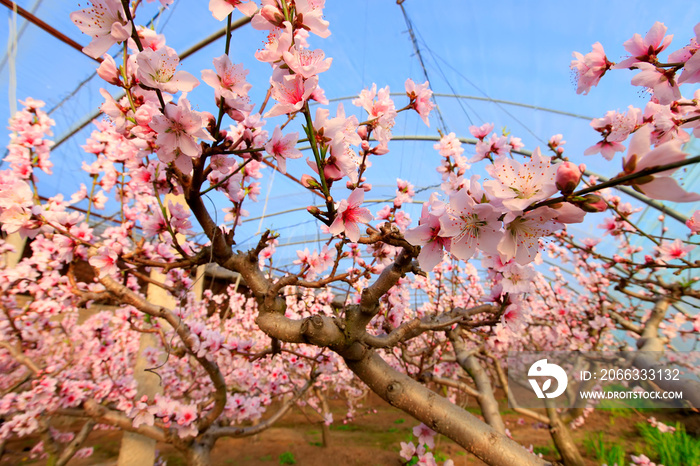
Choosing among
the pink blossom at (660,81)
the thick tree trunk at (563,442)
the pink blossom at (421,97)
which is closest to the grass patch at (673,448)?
the thick tree trunk at (563,442)

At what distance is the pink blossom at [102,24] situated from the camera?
2.78 feet

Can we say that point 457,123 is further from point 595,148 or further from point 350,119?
point 350,119

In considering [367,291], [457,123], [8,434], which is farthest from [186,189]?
[457,123]

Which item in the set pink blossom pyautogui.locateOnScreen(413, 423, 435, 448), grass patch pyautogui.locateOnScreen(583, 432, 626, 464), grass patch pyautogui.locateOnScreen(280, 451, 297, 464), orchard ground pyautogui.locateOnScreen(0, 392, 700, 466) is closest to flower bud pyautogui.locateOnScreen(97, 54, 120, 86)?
pink blossom pyautogui.locateOnScreen(413, 423, 435, 448)

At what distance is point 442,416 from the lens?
1.38 meters

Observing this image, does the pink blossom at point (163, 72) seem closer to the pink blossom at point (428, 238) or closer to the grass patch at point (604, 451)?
the pink blossom at point (428, 238)

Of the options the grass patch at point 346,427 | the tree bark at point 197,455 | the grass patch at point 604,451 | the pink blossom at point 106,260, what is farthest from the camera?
the grass patch at point 346,427

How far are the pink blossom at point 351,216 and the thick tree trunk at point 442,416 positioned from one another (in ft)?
2.48

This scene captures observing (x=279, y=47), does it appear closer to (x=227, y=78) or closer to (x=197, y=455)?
(x=227, y=78)

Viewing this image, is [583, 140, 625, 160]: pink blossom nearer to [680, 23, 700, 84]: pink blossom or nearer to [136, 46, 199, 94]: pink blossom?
[680, 23, 700, 84]: pink blossom

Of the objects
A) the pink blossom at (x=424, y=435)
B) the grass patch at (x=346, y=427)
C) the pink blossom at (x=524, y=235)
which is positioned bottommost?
the grass patch at (x=346, y=427)

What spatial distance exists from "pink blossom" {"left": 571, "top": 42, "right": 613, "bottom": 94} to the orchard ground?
14.6 ft

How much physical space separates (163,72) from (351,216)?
66 centimetres

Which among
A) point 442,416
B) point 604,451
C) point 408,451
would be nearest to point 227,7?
point 442,416
